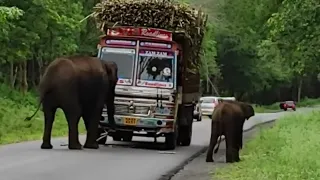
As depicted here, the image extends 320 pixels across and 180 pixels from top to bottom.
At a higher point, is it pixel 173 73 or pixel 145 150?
pixel 173 73

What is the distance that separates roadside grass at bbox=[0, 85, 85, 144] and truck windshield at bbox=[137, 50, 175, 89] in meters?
4.72

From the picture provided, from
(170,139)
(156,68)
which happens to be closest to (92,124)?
(156,68)

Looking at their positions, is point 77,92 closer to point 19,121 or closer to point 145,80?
point 145,80

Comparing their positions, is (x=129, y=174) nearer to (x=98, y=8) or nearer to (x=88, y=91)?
(x=88, y=91)

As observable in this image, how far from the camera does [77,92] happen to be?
20234 millimetres

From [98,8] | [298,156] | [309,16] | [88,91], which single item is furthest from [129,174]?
[309,16]

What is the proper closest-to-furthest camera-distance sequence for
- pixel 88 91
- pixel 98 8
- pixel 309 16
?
1. pixel 88 91
2. pixel 98 8
3. pixel 309 16

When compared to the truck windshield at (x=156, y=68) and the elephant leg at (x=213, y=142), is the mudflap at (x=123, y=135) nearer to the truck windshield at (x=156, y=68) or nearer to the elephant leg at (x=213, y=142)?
the truck windshield at (x=156, y=68)

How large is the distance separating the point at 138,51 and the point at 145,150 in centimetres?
258

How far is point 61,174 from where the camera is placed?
14375 mm

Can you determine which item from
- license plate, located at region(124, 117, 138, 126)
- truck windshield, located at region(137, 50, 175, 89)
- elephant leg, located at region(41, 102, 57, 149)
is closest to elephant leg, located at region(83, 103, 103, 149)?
license plate, located at region(124, 117, 138, 126)

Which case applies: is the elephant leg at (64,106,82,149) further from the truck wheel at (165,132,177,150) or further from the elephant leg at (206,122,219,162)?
the elephant leg at (206,122,219,162)

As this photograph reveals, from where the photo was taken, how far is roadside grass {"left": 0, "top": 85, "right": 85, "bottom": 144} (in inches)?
1020

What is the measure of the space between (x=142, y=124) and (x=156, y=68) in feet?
5.09
